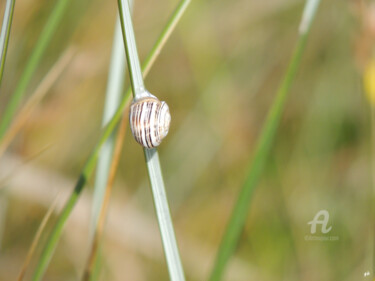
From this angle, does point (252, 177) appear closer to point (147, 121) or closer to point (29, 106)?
point (147, 121)

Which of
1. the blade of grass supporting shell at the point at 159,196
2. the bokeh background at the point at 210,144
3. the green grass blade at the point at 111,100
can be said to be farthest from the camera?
the bokeh background at the point at 210,144

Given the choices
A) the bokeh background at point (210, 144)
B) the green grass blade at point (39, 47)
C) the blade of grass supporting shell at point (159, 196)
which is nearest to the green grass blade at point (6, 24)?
the blade of grass supporting shell at point (159, 196)

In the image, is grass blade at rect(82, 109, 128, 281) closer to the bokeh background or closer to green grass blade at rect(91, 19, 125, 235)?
green grass blade at rect(91, 19, 125, 235)

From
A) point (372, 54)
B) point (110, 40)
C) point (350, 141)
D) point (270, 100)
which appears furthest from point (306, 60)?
point (110, 40)

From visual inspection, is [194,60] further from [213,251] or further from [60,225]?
[60,225]

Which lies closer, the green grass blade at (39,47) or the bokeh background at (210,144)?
the green grass blade at (39,47)

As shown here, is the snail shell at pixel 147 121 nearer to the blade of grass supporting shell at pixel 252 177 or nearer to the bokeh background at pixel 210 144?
the blade of grass supporting shell at pixel 252 177
